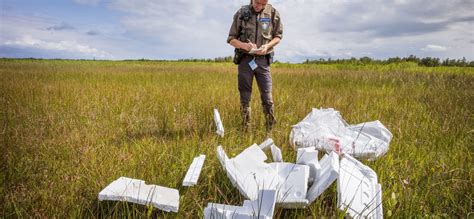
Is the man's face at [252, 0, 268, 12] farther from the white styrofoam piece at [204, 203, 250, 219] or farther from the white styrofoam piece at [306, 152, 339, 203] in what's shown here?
the white styrofoam piece at [204, 203, 250, 219]

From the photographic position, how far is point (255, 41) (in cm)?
392

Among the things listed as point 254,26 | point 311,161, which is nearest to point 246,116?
point 254,26

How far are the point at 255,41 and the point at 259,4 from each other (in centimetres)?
45

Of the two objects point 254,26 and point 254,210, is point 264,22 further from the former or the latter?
point 254,210

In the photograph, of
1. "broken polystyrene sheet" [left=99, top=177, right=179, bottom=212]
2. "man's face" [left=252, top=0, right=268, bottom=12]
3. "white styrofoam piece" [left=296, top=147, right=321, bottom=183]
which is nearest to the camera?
"broken polystyrene sheet" [left=99, top=177, right=179, bottom=212]

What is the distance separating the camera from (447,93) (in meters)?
7.41

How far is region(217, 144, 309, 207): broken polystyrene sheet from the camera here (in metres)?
1.88

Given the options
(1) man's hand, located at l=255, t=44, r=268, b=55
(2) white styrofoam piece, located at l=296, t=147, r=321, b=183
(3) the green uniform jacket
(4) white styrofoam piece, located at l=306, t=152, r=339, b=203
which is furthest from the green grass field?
(3) the green uniform jacket

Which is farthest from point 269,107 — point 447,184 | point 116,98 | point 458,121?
point 116,98

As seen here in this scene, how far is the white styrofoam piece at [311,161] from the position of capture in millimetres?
2154

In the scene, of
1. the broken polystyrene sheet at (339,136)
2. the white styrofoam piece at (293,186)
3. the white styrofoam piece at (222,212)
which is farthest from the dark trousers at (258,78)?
the white styrofoam piece at (222,212)

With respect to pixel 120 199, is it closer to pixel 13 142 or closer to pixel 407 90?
pixel 13 142

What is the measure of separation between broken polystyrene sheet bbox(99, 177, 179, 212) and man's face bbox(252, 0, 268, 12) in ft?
8.83

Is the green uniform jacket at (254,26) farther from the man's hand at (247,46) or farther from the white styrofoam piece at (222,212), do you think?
the white styrofoam piece at (222,212)
